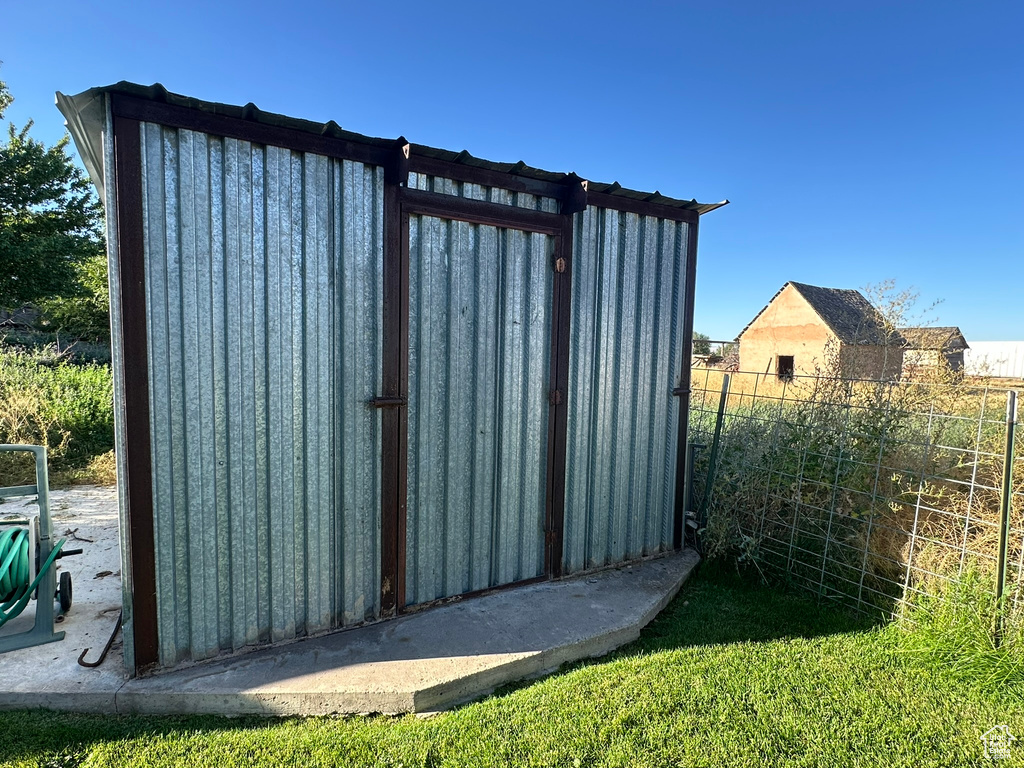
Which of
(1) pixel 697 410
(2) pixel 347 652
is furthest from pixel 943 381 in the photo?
(2) pixel 347 652

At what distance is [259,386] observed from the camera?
2.53 m

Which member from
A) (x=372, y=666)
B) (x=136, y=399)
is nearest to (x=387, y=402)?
(x=136, y=399)

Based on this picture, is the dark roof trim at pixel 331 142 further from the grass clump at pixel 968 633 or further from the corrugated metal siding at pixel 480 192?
the grass clump at pixel 968 633

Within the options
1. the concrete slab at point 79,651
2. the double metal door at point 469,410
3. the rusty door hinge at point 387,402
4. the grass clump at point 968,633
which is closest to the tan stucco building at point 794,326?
the grass clump at point 968,633

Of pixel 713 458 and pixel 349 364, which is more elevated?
pixel 349 364

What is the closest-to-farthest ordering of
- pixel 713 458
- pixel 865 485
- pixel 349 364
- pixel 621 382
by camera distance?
pixel 349 364 → pixel 865 485 → pixel 621 382 → pixel 713 458

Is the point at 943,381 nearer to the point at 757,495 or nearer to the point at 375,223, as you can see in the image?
the point at 757,495

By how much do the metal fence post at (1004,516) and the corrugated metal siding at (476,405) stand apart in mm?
2422

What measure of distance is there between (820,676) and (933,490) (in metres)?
1.51

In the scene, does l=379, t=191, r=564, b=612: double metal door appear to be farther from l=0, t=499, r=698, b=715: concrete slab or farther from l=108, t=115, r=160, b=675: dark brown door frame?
l=108, t=115, r=160, b=675: dark brown door frame

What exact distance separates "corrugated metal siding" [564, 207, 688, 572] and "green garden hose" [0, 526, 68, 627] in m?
2.98

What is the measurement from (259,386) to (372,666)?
1.48m

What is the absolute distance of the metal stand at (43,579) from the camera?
8.61 feet

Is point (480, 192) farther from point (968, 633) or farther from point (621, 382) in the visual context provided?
point (968, 633)
